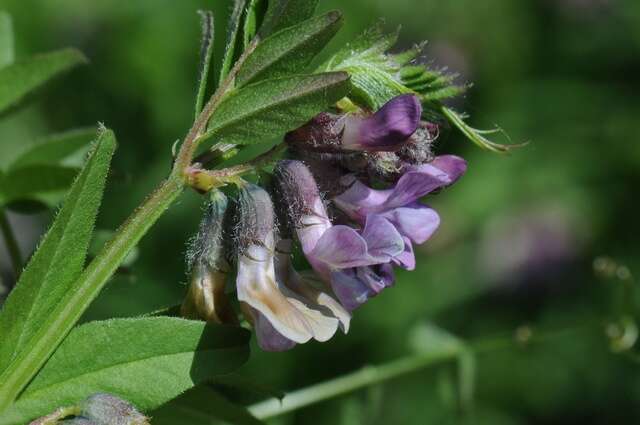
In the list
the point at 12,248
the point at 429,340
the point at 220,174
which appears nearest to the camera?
the point at 220,174

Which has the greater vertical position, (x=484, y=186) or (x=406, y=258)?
(x=406, y=258)

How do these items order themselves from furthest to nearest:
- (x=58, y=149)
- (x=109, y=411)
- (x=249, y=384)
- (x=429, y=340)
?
(x=429, y=340), (x=58, y=149), (x=249, y=384), (x=109, y=411)

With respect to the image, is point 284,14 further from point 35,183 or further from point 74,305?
point 35,183

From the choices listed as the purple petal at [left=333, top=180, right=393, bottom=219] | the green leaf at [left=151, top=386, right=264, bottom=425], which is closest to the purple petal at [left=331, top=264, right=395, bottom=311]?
the purple petal at [left=333, top=180, right=393, bottom=219]

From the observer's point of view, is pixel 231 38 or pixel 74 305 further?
pixel 231 38

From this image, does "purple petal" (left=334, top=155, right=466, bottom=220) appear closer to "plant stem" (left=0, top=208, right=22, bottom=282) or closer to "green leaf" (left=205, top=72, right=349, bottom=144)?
"green leaf" (left=205, top=72, right=349, bottom=144)

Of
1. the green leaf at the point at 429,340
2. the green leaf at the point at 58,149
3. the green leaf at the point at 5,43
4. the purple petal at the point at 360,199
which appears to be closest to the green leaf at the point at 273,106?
the purple petal at the point at 360,199

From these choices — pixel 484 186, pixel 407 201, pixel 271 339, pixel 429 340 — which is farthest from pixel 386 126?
pixel 484 186
